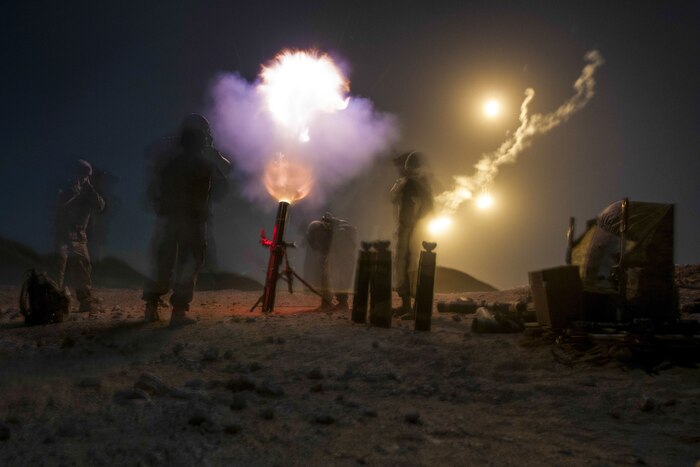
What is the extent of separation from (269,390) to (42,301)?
5.45m

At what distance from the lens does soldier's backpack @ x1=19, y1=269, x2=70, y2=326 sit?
7.37m

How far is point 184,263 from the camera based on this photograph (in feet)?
25.4

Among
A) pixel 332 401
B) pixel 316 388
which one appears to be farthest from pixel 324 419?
pixel 316 388

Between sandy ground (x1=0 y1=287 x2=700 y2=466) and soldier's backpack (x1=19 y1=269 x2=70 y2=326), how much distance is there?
3.32ft

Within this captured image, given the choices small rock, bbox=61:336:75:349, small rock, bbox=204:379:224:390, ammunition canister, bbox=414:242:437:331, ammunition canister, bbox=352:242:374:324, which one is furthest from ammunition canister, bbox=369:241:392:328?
small rock, bbox=61:336:75:349

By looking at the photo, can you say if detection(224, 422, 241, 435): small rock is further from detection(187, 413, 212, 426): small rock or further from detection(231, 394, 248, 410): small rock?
detection(231, 394, 248, 410): small rock

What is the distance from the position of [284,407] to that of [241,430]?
65cm

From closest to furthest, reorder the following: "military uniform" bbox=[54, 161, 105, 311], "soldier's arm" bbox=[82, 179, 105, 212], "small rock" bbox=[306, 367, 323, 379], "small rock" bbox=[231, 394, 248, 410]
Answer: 1. "small rock" bbox=[231, 394, 248, 410]
2. "small rock" bbox=[306, 367, 323, 379]
3. "military uniform" bbox=[54, 161, 105, 311]
4. "soldier's arm" bbox=[82, 179, 105, 212]

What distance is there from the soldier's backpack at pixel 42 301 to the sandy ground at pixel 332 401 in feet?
3.32

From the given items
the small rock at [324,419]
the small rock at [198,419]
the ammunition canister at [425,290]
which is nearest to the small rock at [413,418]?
the small rock at [324,419]

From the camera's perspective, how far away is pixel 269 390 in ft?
12.9

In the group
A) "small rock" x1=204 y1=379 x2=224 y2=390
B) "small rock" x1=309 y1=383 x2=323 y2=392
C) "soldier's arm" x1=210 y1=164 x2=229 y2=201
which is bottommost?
"small rock" x1=204 y1=379 x2=224 y2=390

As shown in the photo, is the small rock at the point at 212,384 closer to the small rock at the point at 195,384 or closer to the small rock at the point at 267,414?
the small rock at the point at 195,384

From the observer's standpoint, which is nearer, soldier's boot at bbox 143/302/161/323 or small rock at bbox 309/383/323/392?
small rock at bbox 309/383/323/392
